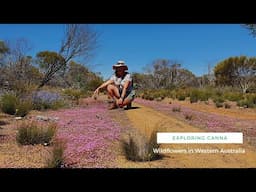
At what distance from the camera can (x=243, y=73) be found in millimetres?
4949

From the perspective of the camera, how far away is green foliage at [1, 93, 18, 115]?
5052mm

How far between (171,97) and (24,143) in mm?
2627

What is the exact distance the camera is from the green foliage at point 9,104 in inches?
199

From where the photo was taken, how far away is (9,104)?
16.7ft

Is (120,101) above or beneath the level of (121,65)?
beneath

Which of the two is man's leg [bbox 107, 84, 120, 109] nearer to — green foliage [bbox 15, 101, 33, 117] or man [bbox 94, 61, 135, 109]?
man [bbox 94, 61, 135, 109]

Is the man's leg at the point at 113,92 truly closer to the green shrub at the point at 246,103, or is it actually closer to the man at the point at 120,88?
the man at the point at 120,88

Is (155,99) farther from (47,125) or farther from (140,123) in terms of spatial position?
(47,125)

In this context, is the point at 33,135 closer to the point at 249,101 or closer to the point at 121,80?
the point at 121,80

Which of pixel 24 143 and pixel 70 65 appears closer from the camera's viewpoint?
pixel 24 143

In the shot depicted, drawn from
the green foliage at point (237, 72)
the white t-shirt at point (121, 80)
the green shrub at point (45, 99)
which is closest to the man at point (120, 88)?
the white t-shirt at point (121, 80)

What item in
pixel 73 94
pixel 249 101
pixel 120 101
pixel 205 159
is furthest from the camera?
pixel 249 101

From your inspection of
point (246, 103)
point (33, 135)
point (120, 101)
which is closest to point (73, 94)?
point (120, 101)
